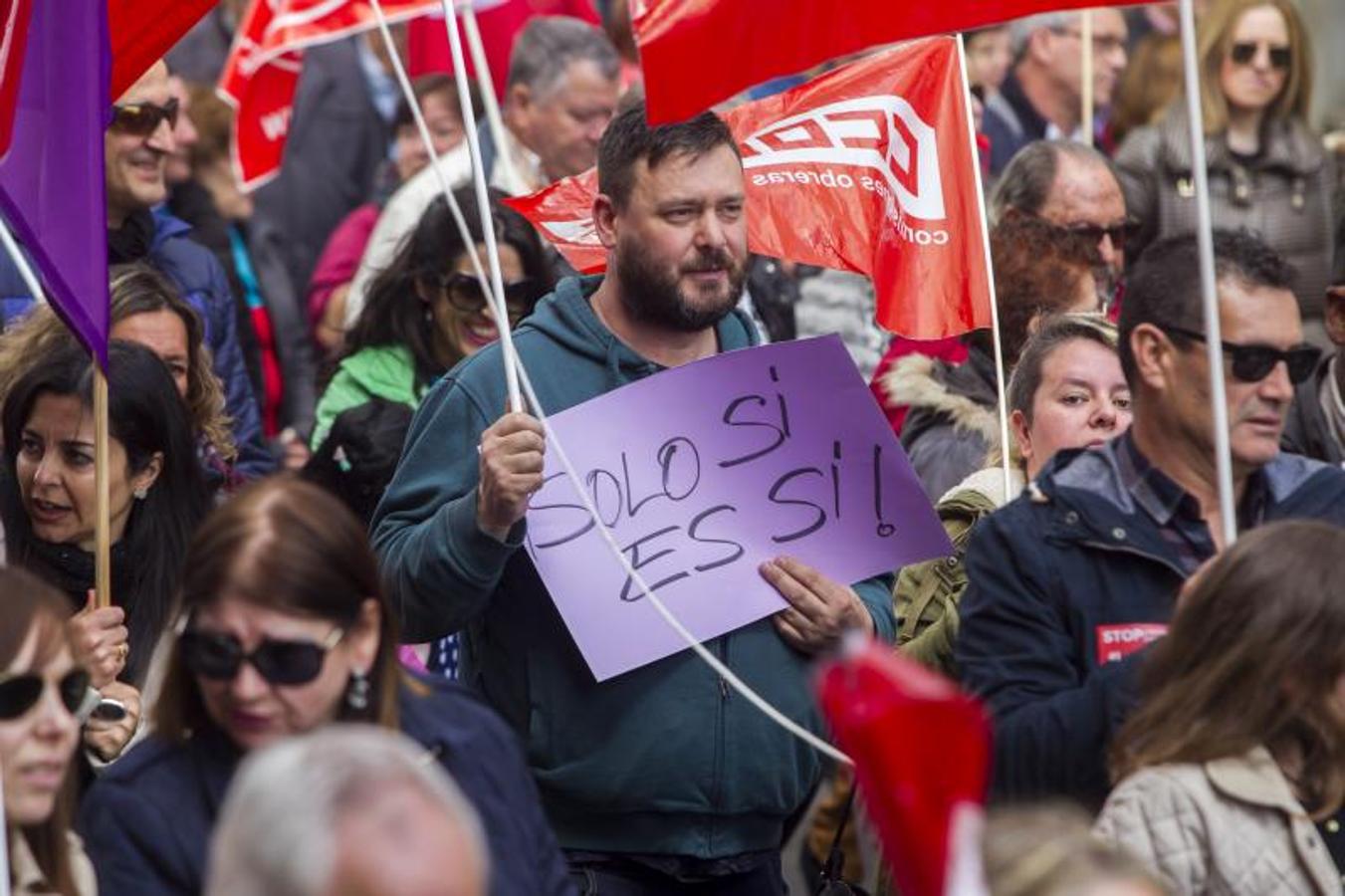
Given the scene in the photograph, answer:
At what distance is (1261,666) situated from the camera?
16.1ft

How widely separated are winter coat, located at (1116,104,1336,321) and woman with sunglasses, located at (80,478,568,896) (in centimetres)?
594

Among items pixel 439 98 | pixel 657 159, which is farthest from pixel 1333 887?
pixel 439 98

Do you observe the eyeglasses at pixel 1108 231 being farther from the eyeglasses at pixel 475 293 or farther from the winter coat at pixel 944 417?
the eyeglasses at pixel 475 293

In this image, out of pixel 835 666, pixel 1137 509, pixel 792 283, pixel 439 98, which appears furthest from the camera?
pixel 439 98

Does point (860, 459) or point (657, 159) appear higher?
point (657, 159)

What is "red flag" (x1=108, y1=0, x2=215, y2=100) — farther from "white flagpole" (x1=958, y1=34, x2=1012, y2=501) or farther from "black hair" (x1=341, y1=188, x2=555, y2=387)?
"white flagpole" (x1=958, y1=34, x2=1012, y2=501)

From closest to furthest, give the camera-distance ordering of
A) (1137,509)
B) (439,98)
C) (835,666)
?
(835,666) < (1137,509) < (439,98)

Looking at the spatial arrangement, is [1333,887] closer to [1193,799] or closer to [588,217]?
[1193,799]

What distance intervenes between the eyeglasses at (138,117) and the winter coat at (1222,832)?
4069mm

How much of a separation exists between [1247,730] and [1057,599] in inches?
19.8

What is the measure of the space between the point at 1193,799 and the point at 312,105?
830cm

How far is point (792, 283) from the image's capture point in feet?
32.8

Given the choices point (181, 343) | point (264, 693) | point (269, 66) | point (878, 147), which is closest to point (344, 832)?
point (264, 693)

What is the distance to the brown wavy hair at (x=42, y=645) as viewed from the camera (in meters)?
4.73
